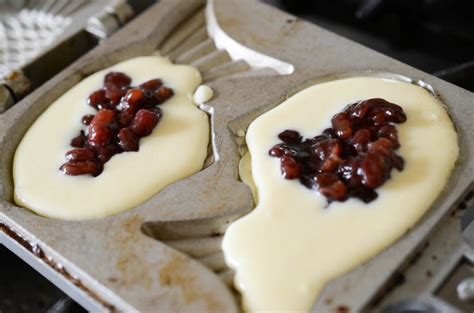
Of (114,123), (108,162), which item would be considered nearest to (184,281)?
(108,162)

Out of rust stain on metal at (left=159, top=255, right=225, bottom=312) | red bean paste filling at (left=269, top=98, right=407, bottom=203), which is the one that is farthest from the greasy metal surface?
red bean paste filling at (left=269, top=98, right=407, bottom=203)

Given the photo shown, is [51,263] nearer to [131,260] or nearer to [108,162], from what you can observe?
[131,260]

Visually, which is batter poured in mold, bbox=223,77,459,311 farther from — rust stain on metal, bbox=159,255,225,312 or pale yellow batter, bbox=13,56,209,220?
pale yellow batter, bbox=13,56,209,220

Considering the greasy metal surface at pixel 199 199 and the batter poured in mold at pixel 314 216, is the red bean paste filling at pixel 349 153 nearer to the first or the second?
the batter poured in mold at pixel 314 216

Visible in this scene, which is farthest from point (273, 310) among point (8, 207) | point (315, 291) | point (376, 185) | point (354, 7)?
point (354, 7)

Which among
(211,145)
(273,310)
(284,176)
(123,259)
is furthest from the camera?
(211,145)

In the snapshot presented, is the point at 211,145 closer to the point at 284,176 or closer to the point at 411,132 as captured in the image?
the point at 284,176

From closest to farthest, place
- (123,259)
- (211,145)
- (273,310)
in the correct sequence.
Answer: (273,310) → (123,259) → (211,145)
